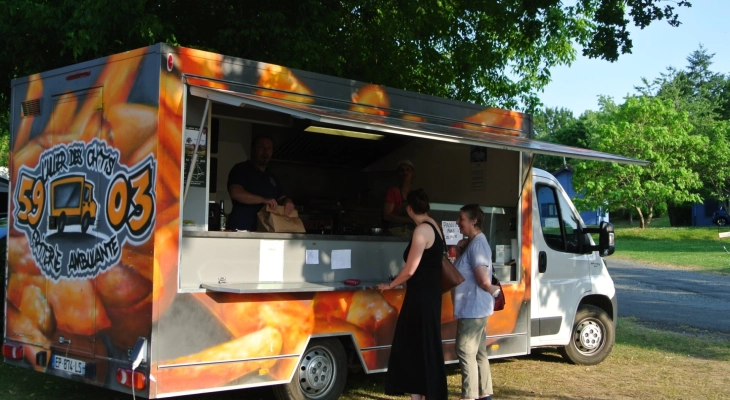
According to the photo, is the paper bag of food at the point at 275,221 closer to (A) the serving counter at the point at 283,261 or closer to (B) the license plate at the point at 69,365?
(A) the serving counter at the point at 283,261

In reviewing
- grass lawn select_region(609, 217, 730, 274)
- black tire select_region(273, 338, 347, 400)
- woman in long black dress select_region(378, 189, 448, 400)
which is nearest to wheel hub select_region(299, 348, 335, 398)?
black tire select_region(273, 338, 347, 400)

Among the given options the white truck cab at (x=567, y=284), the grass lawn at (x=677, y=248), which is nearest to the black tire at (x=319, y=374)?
the white truck cab at (x=567, y=284)

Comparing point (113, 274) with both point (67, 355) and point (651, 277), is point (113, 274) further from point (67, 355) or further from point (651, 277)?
point (651, 277)

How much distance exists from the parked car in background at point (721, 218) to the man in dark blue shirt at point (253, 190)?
168 ft

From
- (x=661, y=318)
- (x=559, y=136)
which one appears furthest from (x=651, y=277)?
(x=559, y=136)

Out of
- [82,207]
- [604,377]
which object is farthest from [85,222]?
[604,377]

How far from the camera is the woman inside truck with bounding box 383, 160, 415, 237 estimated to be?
27.2 ft

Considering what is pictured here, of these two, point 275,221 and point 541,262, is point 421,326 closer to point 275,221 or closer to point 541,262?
point 275,221

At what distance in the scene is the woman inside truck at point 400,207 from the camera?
27.2ft

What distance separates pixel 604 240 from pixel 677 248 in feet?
93.1

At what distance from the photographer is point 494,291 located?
6996 millimetres

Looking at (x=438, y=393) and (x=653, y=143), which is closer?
(x=438, y=393)

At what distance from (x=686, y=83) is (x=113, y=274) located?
77.7m

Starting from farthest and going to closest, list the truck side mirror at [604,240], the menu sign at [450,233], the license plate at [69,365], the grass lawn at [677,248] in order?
the grass lawn at [677,248]
the truck side mirror at [604,240]
the menu sign at [450,233]
the license plate at [69,365]
